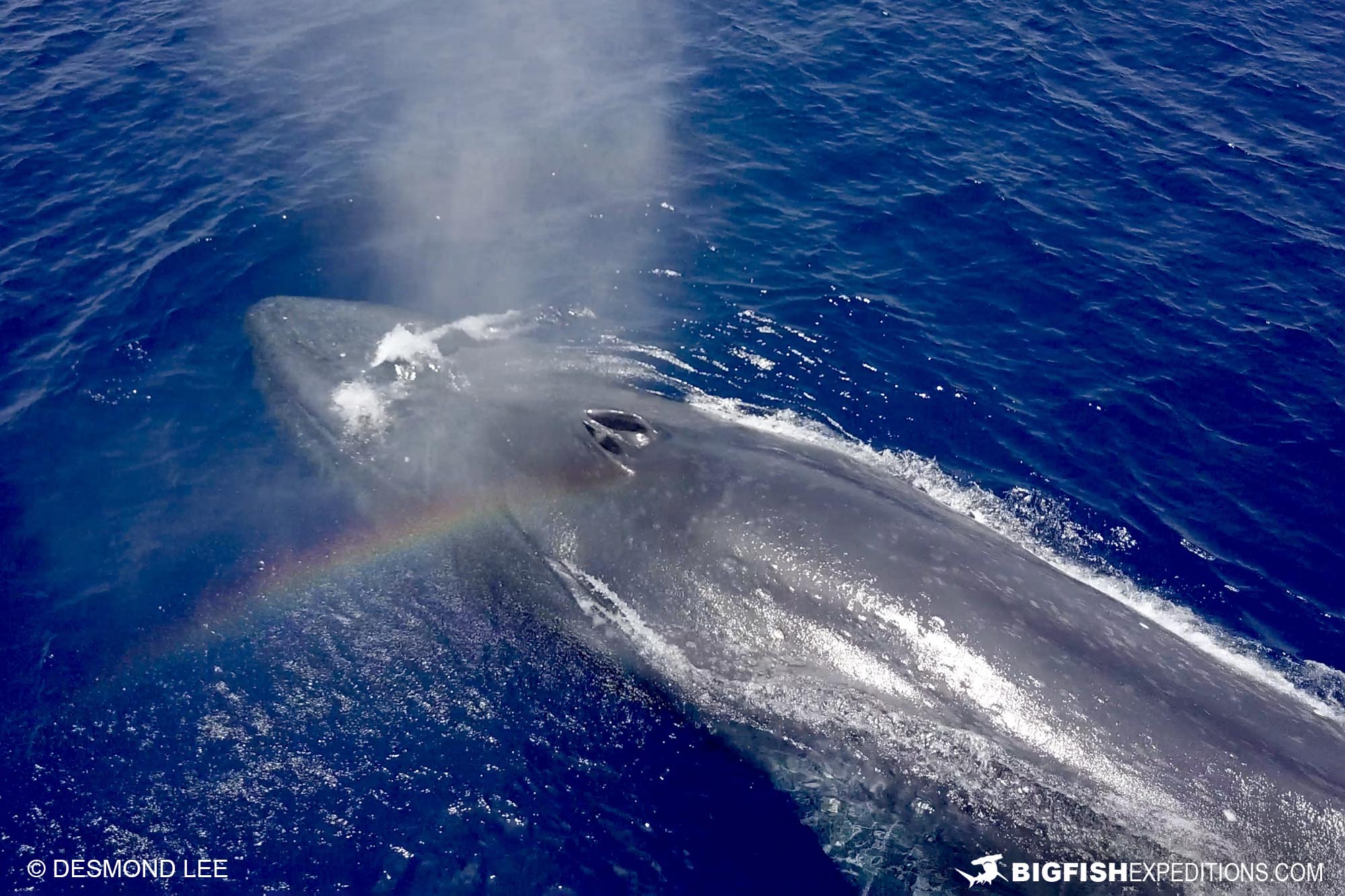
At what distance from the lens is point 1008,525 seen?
2681cm

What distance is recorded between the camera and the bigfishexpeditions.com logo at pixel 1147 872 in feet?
53.7

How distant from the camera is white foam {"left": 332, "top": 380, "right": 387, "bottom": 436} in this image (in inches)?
1074

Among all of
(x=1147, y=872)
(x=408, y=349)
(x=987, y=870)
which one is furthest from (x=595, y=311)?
(x=1147, y=872)

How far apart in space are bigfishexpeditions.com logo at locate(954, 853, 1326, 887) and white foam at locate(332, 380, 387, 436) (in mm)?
20178

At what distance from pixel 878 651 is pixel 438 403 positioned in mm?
15445

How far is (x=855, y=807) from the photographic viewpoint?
19.7 meters

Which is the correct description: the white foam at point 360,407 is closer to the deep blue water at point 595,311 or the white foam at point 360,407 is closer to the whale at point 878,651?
the whale at point 878,651

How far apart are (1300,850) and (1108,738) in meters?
3.61

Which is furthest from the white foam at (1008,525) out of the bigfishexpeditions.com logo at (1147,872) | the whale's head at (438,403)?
the bigfishexpeditions.com logo at (1147,872)

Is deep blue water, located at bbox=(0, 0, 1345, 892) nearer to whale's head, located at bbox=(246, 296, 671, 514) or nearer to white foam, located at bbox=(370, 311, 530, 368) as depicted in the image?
white foam, located at bbox=(370, 311, 530, 368)

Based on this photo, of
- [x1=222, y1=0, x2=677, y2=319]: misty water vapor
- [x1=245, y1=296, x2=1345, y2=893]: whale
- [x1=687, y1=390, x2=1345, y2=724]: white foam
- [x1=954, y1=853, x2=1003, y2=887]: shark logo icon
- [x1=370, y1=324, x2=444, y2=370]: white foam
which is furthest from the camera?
[x1=222, y1=0, x2=677, y2=319]: misty water vapor

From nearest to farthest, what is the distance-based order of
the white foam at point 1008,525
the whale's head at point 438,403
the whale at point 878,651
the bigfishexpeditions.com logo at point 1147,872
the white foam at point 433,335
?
the bigfishexpeditions.com logo at point 1147,872 < the whale at point 878,651 < the white foam at point 1008,525 < the whale's head at point 438,403 < the white foam at point 433,335

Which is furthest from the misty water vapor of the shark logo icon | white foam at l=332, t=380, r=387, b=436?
the shark logo icon

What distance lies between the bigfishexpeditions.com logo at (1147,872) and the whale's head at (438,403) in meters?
12.2
